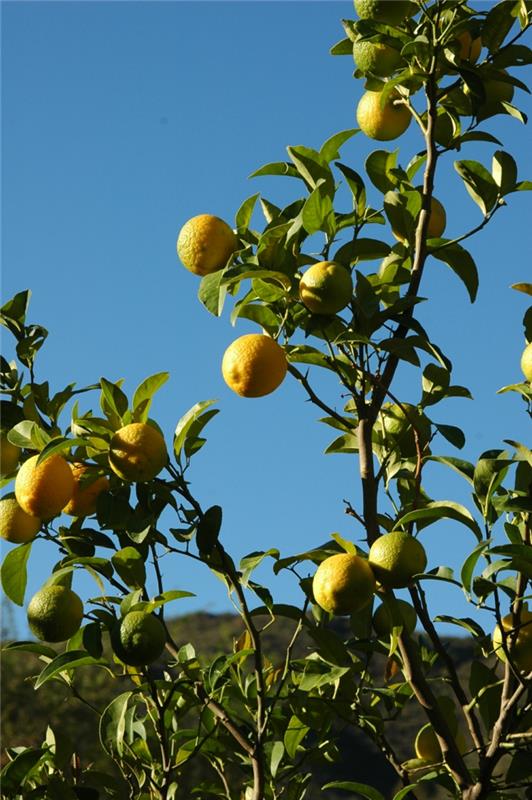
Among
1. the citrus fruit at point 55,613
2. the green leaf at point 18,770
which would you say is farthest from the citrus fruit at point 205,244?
the green leaf at point 18,770

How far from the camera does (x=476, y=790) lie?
1509mm

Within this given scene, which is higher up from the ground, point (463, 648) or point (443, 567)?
point (443, 567)

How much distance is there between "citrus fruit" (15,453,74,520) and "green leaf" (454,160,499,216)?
31.9 inches

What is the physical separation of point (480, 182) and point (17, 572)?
3.27ft

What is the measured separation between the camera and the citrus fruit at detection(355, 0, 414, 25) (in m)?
1.64

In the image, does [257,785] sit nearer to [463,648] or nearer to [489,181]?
[489,181]

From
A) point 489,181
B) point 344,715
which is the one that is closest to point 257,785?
point 344,715

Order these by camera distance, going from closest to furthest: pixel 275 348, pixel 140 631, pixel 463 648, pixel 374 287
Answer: pixel 140 631, pixel 275 348, pixel 374 287, pixel 463 648

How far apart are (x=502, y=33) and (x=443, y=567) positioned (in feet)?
2.93

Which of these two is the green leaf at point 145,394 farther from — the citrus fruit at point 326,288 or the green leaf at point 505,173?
the green leaf at point 505,173

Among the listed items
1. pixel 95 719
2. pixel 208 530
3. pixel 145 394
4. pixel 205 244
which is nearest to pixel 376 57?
pixel 205 244

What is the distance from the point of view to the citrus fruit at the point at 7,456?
1.70 meters

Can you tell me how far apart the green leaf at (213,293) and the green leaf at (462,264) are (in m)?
0.38

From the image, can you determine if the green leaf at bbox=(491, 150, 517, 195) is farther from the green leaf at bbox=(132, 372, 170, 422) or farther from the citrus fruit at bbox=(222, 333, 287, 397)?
the green leaf at bbox=(132, 372, 170, 422)
